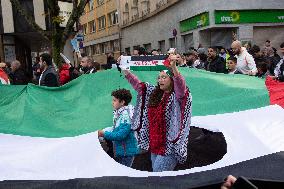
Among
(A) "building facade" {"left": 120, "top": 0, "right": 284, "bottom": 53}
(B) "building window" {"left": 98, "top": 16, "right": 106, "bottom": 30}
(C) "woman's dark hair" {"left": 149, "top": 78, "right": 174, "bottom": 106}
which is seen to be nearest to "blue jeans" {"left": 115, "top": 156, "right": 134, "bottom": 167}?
(C) "woman's dark hair" {"left": 149, "top": 78, "right": 174, "bottom": 106}

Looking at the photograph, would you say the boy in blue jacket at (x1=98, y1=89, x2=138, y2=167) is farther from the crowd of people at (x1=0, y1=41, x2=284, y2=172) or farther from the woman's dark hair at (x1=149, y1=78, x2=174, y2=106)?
the woman's dark hair at (x1=149, y1=78, x2=174, y2=106)

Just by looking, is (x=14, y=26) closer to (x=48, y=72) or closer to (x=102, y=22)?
(x=48, y=72)

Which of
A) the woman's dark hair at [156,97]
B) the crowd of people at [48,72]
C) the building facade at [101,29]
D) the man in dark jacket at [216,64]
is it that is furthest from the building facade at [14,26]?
the building facade at [101,29]

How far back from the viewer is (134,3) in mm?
37750

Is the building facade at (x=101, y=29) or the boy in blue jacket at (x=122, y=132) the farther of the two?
the building facade at (x=101, y=29)

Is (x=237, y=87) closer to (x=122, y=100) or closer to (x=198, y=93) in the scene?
(x=198, y=93)

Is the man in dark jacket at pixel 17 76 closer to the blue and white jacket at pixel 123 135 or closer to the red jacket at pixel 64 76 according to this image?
the red jacket at pixel 64 76

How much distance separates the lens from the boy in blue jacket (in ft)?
17.3

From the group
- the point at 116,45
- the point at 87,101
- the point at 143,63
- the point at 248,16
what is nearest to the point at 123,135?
the point at 143,63

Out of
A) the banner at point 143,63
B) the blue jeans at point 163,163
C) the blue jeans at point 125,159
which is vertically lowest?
the blue jeans at point 125,159

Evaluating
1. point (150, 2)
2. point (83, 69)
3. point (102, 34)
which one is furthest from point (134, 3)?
point (83, 69)

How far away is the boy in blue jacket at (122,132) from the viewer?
17.3 feet

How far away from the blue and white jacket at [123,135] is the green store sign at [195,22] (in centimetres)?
1760

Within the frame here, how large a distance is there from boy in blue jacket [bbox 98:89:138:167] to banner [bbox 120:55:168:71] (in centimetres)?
30
